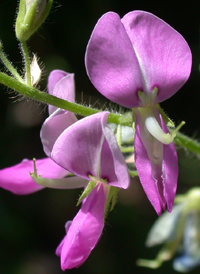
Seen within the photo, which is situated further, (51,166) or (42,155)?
(42,155)

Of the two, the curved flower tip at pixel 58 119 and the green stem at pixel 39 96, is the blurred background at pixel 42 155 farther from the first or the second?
the green stem at pixel 39 96

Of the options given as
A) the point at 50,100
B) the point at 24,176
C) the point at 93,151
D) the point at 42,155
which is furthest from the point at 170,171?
the point at 42,155

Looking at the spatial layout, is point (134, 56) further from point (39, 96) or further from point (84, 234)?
point (84, 234)


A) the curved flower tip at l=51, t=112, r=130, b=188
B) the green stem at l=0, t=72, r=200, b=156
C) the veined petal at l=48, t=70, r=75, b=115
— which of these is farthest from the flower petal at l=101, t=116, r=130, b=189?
the veined petal at l=48, t=70, r=75, b=115

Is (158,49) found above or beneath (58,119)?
above

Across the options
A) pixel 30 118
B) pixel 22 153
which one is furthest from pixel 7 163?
pixel 30 118

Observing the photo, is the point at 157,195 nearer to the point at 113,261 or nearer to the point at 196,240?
the point at 196,240

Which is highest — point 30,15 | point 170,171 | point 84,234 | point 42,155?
point 30,15
